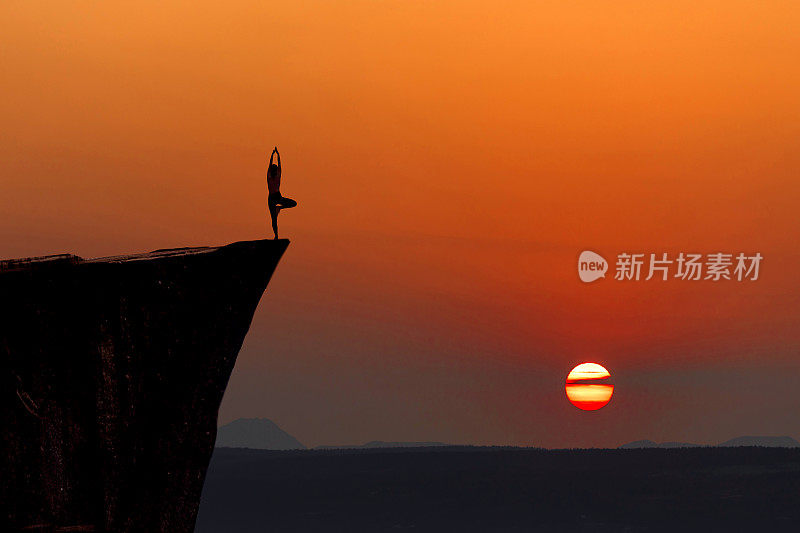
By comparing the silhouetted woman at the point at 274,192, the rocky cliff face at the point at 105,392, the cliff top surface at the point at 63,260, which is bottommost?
the rocky cliff face at the point at 105,392

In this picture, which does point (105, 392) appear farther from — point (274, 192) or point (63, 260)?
point (274, 192)

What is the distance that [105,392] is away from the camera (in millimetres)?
6418

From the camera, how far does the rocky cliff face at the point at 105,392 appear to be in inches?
249

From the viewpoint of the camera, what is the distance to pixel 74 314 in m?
6.52

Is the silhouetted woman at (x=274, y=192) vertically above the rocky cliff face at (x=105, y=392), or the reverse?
the silhouetted woman at (x=274, y=192)

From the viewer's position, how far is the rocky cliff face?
6.32 meters

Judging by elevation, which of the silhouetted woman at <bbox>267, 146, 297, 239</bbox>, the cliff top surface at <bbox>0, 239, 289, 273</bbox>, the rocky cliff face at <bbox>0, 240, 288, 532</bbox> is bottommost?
the rocky cliff face at <bbox>0, 240, 288, 532</bbox>

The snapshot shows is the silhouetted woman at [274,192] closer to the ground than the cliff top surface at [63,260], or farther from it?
farther from it

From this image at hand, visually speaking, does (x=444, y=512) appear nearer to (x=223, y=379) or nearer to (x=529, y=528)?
(x=529, y=528)

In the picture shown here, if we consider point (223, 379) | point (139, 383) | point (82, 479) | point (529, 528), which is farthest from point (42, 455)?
point (529, 528)

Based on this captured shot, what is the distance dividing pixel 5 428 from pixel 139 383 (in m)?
0.86

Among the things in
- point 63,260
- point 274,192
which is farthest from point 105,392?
point 274,192

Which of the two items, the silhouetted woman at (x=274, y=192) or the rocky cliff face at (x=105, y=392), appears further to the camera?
the silhouetted woman at (x=274, y=192)

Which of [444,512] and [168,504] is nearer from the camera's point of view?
[168,504]
